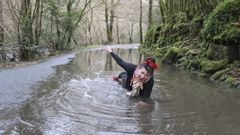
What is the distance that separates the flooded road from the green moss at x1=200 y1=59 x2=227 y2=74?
1.05 meters

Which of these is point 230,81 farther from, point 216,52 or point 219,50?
point 216,52

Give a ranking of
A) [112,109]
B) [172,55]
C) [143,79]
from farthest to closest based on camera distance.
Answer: [172,55] < [143,79] < [112,109]

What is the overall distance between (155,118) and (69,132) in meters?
1.87

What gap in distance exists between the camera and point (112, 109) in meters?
7.73

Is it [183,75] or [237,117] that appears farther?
[183,75]

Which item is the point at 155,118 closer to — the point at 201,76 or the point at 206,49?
the point at 201,76

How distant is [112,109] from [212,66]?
240 inches

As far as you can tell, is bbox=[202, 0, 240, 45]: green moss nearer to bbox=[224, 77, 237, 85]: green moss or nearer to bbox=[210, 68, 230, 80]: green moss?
bbox=[210, 68, 230, 80]: green moss

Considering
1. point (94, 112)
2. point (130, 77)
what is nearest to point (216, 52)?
A: point (130, 77)

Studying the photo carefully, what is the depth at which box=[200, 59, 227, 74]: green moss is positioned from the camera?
40.9ft

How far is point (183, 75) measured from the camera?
1391 centimetres

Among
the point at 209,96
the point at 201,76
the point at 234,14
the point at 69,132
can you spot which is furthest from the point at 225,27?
the point at 69,132

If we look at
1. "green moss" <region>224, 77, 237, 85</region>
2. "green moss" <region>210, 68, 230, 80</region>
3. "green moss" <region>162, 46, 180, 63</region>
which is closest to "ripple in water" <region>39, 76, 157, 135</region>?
"green moss" <region>224, 77, 237, 85</region>

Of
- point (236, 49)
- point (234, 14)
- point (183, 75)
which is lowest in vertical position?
point (183, 75)
